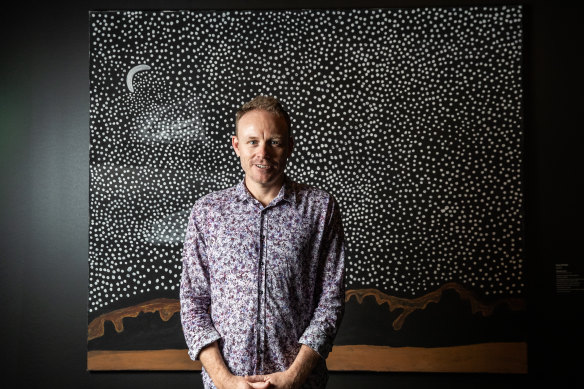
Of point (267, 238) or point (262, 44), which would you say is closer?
point (267, 238)

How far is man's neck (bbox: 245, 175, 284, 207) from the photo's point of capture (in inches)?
57.9

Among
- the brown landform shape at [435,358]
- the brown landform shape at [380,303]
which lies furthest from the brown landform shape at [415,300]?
the brown landform shape at [435,358]

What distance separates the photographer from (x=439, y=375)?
245cm

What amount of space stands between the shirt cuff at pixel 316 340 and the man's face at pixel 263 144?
50 centimetres

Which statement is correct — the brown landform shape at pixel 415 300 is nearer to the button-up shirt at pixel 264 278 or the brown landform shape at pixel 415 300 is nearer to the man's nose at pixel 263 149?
the button-up shirt at pixel 264 278

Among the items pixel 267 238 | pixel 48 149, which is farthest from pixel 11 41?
pixel 267 238

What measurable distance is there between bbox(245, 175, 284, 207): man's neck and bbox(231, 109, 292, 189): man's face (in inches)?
0.9

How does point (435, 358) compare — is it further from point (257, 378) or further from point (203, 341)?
point (203, 341)

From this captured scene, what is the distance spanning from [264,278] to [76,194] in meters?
1.72

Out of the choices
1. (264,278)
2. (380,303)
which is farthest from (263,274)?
(380,303)

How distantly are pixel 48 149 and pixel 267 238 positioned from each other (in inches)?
74.2

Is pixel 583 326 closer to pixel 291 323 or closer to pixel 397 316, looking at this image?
pixel 397 316

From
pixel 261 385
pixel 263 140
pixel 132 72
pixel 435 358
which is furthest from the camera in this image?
pixel 132 72

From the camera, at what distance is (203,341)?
1.36m
